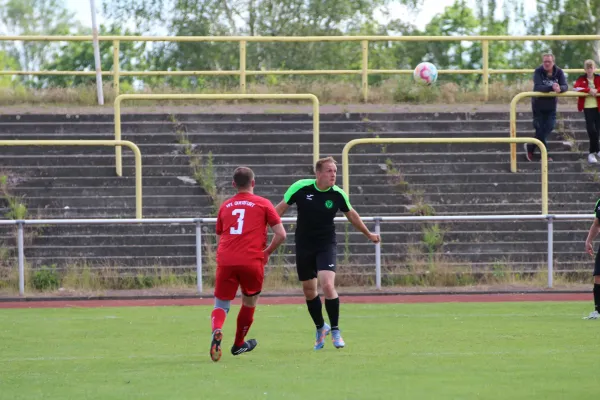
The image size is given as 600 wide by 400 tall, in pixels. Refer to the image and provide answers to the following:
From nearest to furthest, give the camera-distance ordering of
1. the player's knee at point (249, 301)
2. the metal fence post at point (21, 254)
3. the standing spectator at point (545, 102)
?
1. the player's knee at point (249, 301)
2. the metal fence post at point (21, 254)
3. the standing spectator at point (545, 102)

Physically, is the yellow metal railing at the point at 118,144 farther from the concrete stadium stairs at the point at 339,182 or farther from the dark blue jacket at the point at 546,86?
the dark blue jacket at the point at 546,86

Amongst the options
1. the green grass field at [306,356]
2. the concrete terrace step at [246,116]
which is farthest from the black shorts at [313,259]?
the concrete terrace step at [246,116]

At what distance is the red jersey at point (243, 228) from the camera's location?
1116cm

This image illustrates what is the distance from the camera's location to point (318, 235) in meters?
12.1

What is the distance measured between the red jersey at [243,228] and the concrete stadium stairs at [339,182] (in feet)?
28.3

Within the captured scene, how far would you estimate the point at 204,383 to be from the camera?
30.8ft

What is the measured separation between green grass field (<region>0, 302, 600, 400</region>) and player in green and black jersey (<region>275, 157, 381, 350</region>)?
1.40ft

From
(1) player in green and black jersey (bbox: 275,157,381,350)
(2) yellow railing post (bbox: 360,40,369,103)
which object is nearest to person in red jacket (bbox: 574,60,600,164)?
(2) yellow railing post (bbox: 360,40,369,103)

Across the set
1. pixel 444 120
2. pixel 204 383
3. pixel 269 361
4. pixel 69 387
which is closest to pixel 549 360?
pixel 269 361

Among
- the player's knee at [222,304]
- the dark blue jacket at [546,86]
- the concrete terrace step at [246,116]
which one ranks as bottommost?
the player's knee at [222,304]

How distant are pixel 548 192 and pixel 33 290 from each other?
9.24 meters

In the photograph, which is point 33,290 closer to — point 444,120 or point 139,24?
point 444,120

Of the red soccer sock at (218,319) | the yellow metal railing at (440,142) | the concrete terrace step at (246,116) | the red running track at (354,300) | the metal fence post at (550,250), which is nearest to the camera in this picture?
the red soccer sock at (218,319)

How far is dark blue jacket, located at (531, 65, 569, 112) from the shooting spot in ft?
75.6
